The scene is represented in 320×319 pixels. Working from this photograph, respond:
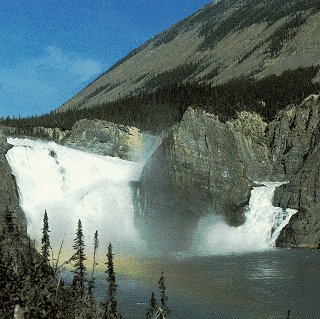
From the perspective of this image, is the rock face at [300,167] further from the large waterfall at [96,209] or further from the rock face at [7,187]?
the rock face at [7,187]

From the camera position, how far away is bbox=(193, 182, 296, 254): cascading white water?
241 ft

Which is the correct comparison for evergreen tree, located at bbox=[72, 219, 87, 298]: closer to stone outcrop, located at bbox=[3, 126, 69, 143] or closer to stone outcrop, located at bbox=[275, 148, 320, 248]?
stone outcrop, located at bbox=[275, 148, 320, 248]

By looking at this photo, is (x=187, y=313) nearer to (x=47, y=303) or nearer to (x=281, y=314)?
(x=281, y=314)

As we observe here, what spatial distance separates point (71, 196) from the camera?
77.3 metres

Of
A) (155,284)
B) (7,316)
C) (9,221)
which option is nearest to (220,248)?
(155,284)

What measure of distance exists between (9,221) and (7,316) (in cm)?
982

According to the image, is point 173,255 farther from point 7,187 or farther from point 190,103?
point 190,103

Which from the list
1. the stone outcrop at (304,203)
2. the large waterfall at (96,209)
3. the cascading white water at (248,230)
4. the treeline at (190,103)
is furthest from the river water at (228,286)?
the treeline at (190,103)

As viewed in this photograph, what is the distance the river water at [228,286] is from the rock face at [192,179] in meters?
13.7

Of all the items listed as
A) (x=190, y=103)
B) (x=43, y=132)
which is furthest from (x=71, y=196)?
(x=190, y=103)

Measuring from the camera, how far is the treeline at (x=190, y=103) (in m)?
98.9

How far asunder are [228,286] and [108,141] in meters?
58.6

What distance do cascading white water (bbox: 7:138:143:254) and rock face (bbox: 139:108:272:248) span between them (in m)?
3.66

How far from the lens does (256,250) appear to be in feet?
227
